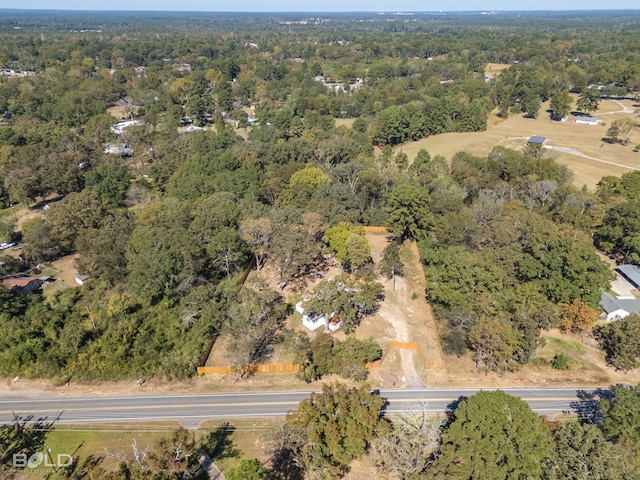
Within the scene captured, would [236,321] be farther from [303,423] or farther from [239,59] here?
[239,59]

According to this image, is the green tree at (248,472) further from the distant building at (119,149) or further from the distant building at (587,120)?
the distant building at (587,120)

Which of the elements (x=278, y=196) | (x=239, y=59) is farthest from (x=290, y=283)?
(x=239, y=59)

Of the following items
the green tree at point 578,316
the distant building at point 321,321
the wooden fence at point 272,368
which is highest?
the green tree at point 578,316

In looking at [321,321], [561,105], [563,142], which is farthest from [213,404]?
[561,105]

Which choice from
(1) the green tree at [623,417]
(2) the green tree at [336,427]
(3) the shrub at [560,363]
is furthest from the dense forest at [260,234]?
A: (1) the green tree at [623,417]

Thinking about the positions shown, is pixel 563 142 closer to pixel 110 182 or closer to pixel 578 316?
pixel 578 316
